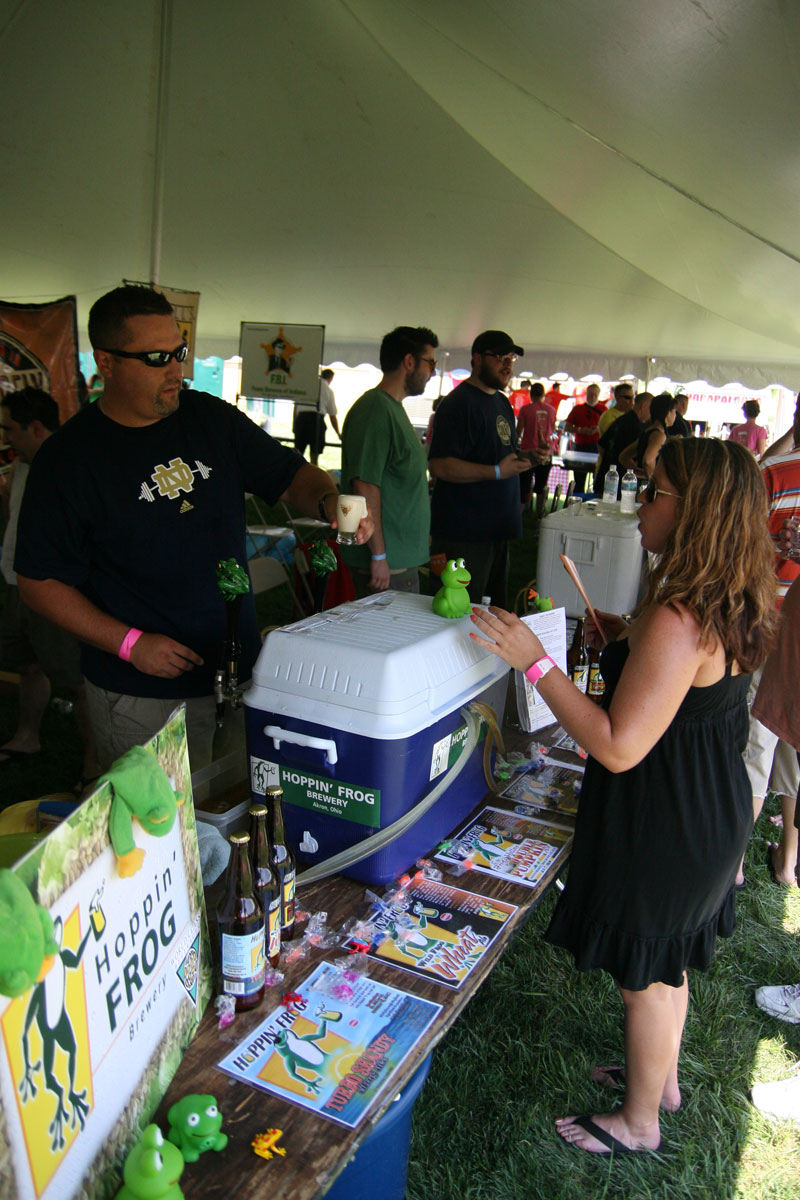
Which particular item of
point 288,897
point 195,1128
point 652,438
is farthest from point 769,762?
point 652,438

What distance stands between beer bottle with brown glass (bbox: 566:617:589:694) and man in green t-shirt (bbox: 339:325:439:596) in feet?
3.99

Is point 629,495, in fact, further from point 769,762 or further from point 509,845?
point 509,845

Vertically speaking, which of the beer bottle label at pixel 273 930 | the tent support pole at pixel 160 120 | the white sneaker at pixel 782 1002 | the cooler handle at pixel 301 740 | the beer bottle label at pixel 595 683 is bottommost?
the white sneaker at pixel 782 1002

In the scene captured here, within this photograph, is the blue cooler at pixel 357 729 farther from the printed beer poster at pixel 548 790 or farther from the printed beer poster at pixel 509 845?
the printed beer poster at pixel 548 790

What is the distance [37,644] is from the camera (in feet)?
11.6

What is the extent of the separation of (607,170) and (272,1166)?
6.87 meters

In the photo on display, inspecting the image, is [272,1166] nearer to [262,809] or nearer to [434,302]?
[262,809]

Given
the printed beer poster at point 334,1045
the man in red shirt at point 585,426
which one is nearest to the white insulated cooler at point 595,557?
the printed beer poster at point 334,1045

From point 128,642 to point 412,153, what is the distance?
632 cm

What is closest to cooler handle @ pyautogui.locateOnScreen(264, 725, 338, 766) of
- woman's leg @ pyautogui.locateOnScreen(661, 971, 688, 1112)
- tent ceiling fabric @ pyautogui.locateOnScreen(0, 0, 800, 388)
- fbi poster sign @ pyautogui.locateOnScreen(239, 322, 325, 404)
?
woman's leg @ pyautogui.locateOnScreen(661, 971, 688, 1112)

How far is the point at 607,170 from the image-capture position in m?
6.25

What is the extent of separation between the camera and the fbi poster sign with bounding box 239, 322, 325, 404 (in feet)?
23.0

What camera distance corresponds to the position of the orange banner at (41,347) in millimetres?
5758

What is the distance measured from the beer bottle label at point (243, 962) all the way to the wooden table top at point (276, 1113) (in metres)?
0.04
